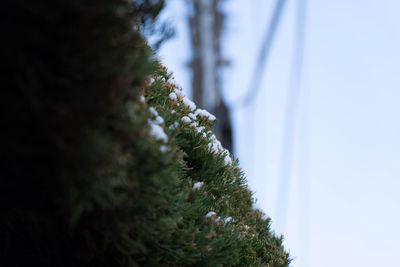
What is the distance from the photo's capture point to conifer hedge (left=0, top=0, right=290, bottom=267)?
1238mm

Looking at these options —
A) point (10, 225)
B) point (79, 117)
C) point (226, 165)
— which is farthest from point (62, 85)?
point (226, 165)

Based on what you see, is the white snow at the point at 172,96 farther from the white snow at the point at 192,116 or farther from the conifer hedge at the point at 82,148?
the conifer hedge at the point at 82,148

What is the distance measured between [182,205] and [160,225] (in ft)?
0.68

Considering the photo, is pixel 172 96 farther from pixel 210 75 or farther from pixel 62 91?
pixel 210 75

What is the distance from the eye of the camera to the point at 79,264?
5.71 feet

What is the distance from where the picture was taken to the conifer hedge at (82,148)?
1.24 meters

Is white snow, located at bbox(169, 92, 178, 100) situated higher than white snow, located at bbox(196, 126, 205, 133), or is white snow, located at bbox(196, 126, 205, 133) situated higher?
white snow, located at bbox(169, 92, 178, 100)

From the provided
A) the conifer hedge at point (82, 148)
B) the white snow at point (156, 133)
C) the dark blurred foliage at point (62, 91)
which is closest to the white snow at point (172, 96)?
the conifer hedge at point (82, 148)

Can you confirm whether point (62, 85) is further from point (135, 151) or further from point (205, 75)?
point (205, 75)

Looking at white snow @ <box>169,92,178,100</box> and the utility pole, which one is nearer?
white snow @ <box>169,92,178,100</box>

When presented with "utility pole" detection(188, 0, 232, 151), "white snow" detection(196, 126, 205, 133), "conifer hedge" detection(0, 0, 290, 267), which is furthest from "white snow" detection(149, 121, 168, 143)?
"utility pole" detection(188, 0, 232, 151)

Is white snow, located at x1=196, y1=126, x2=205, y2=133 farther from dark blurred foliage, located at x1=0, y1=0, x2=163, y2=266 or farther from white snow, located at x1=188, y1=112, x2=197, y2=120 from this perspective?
dark blurred foliage, located at x1=0, y1=0, x2=163, y2=266

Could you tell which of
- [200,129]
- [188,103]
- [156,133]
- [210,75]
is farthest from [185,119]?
[210,75]

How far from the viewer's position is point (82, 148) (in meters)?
1.23
